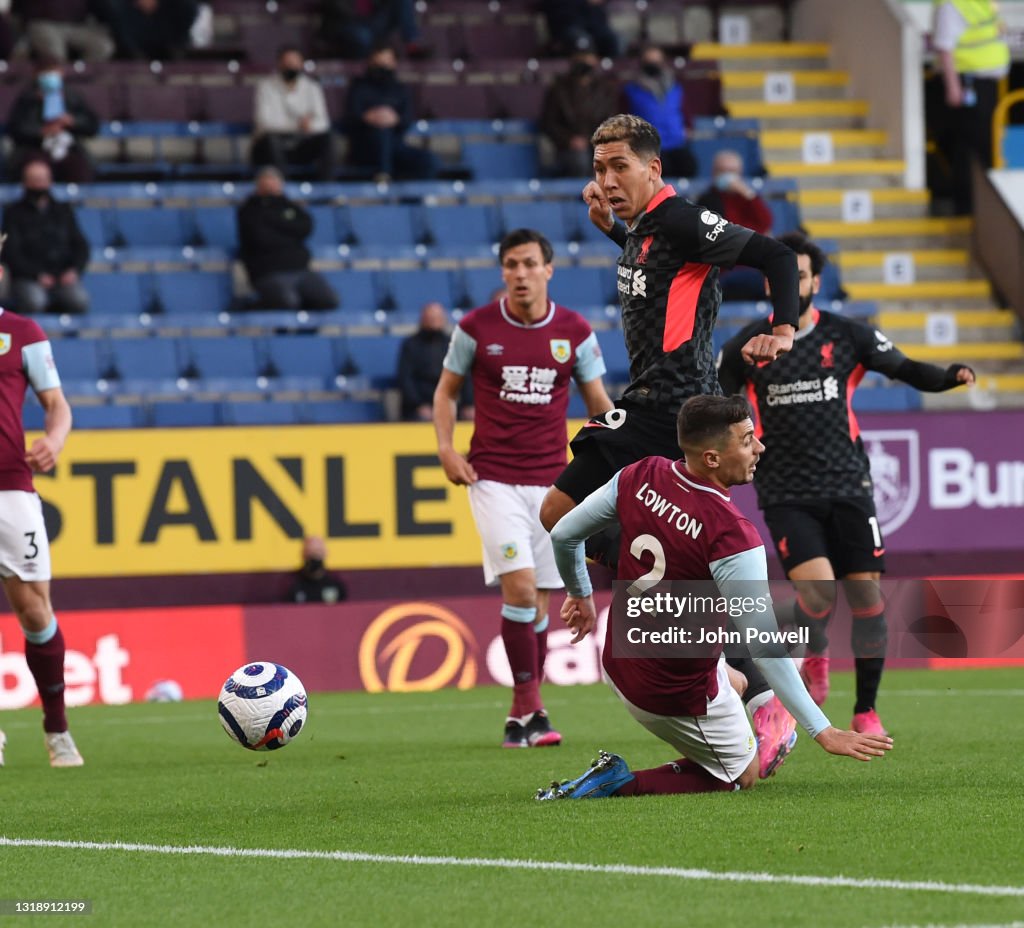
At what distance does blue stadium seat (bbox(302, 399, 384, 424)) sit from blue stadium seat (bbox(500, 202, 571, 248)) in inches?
116

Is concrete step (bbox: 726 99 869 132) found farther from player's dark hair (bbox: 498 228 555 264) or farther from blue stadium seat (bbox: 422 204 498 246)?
player's dark hair (bbox: 498 228 555 264)

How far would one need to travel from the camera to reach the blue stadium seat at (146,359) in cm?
1547

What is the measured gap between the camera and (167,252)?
16.7m

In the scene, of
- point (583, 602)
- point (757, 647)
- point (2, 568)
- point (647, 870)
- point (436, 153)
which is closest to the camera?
point (647, 870)

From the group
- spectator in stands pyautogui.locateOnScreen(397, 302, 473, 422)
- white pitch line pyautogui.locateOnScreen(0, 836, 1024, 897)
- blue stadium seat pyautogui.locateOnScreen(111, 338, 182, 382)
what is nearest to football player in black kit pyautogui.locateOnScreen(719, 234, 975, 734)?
white pitch line pyautogui.locateOnScreen(0, 836, 1024, 897)

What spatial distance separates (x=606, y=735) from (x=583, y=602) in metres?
3.03

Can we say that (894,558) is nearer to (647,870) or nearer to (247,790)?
(247,790)

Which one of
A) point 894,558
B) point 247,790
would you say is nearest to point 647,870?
point 247,790

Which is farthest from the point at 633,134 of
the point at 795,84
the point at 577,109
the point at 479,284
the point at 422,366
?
the point at 795,84

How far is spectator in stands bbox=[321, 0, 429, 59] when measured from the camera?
761 inches

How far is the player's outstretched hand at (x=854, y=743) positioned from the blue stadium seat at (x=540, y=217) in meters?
12.5

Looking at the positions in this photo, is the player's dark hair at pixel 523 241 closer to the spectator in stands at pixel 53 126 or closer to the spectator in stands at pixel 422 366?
the spectator in stands at pixel 422 366

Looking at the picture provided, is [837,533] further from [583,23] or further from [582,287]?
[583,23]

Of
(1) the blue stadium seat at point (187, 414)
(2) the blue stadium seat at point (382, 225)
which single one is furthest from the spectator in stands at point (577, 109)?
(1) the blue stadium seat at point (187, 414)
